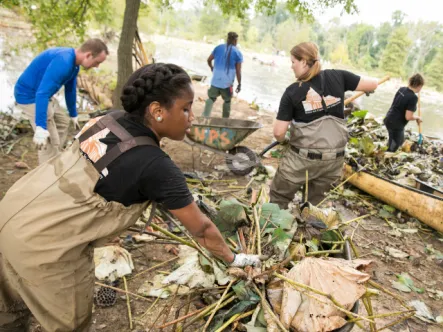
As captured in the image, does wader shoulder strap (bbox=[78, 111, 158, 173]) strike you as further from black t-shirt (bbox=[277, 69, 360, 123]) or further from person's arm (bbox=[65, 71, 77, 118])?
person's arm (bbox=[65, 71, 77, 118])

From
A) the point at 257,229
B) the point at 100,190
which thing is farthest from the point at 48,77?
the point at 257,229

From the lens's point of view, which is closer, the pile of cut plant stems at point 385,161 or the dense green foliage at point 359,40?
the pile of cut plant stems at point 385,161

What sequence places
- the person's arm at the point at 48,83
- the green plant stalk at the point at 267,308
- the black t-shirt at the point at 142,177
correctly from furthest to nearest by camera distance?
the person's arm at the point at 48,83
the green plant stalk at the point at 267,308
the black t-shirt at the point at 142,177

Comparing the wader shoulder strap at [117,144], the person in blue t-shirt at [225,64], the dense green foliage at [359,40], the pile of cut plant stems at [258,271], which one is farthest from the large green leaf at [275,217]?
the dense green foliage at [359,40]

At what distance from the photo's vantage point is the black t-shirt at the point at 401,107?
5688 millimetres

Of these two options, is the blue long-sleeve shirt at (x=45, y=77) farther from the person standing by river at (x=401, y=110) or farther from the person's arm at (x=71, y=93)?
the person standing by river at (x=401, y=110)

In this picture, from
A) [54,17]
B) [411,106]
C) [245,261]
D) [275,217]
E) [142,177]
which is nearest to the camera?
[142,177]

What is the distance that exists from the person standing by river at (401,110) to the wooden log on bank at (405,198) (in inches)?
77.8

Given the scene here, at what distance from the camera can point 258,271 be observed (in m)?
1.78

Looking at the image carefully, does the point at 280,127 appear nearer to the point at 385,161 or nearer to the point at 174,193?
the point at 174,193

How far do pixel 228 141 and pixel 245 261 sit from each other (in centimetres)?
322

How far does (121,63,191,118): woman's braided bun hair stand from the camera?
1.36 meters

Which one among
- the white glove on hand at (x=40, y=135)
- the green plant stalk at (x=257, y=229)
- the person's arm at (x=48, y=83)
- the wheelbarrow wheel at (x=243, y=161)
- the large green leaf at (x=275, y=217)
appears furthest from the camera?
the wheelbarrow wheel at (x=243, y=161)

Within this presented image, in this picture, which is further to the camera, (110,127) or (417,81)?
(417,81)
